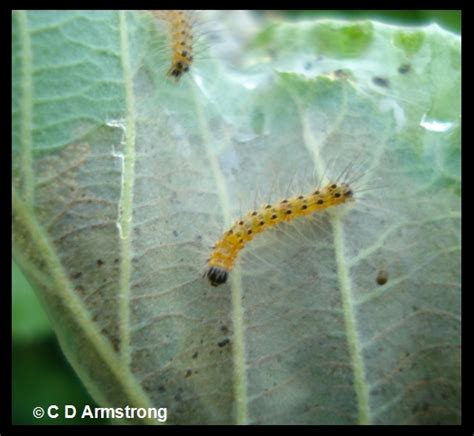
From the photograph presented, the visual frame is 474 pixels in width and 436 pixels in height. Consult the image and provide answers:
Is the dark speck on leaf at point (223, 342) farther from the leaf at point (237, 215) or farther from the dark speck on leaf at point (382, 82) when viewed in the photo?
the dark speck on leaf at point (382, 82)

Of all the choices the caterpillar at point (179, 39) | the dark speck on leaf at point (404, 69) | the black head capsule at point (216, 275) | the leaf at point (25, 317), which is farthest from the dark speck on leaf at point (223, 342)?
the leaf at point (25, 317)

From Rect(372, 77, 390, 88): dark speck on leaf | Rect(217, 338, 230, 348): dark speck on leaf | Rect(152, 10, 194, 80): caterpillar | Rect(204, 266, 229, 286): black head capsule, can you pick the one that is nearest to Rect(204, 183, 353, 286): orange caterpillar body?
Rect(204, 266, 229, 286): black head capsule

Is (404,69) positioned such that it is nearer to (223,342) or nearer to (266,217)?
(266,217)

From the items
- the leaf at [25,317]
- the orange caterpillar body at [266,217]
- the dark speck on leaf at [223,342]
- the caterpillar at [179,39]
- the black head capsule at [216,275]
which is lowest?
the dark speck on leaf at [223,342]

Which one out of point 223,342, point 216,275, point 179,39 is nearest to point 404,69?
point 179,39

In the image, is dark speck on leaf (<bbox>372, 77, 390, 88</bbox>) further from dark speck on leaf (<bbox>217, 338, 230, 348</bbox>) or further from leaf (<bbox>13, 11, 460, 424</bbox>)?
dark speck on leaf (<bbox>217, 338, 230, 348</bbox>)

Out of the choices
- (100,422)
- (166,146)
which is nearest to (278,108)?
(166,146)
